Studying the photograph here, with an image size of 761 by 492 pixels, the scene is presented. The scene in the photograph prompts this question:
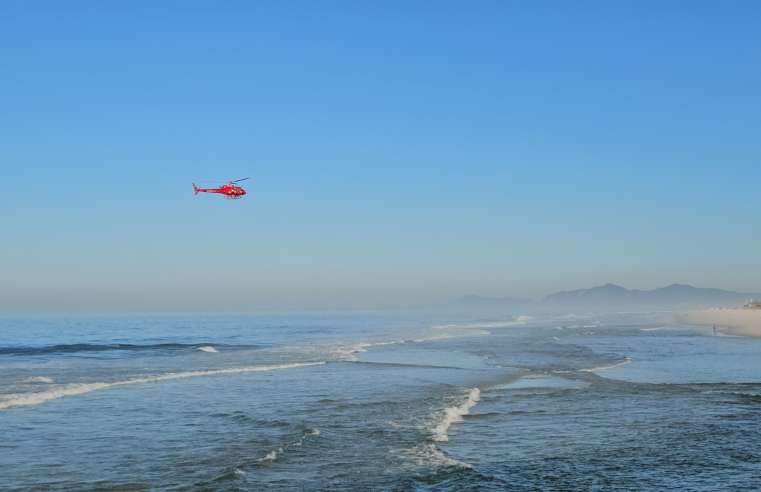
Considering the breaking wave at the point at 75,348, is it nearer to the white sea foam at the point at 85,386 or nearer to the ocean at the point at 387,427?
the ocean at the point at 387,427

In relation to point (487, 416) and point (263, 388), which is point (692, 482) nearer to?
point (487, 416)

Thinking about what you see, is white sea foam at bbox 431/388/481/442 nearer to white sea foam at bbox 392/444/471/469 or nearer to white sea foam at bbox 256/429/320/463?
white sea foam at bbox 392/444/471/469

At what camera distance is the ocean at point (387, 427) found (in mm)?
11242

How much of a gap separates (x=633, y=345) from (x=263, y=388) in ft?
103

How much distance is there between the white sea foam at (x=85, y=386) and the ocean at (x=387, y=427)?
0.37 feet

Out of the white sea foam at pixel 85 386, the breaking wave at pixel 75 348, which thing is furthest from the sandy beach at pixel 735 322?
the breaking wave at pixel 75 348

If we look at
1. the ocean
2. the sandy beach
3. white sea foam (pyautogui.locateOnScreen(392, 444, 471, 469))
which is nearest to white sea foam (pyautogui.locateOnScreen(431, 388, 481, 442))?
the ocean

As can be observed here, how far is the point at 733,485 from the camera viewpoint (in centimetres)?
1031

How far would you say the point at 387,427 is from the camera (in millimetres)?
15961

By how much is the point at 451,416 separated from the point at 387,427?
7.41 ft

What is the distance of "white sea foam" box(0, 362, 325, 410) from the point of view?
67.9 feet

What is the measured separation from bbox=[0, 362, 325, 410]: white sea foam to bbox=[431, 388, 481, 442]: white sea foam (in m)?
13.6

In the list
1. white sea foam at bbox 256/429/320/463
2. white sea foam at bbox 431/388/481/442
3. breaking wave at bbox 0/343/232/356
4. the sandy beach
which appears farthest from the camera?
the sandy beach

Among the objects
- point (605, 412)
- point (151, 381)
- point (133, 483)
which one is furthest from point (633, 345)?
point (133, 483)
